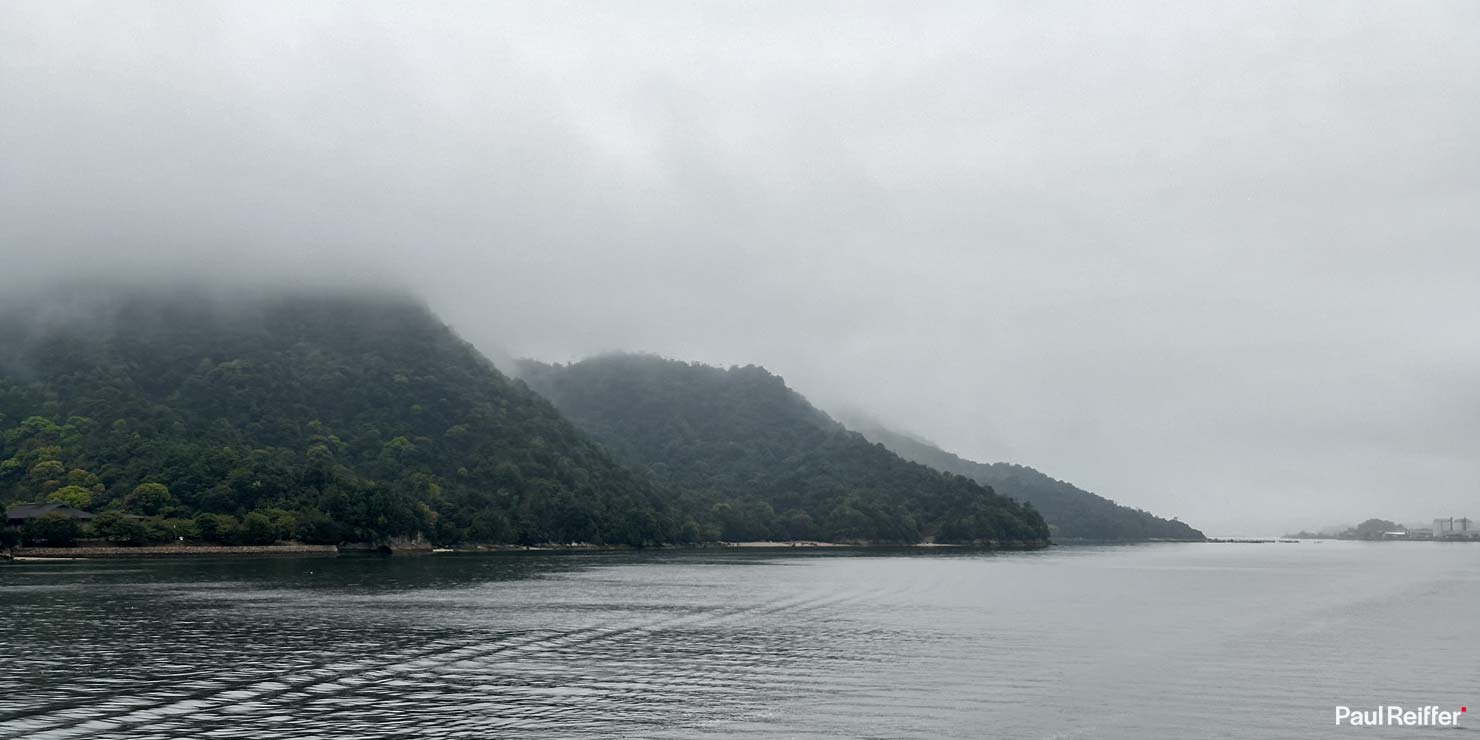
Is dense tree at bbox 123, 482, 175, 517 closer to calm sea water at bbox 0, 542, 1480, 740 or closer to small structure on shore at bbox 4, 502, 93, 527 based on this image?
small structure on shore at bbox 4, 502, 93, 527

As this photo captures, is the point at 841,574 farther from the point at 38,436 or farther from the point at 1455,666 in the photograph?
the point at 38,436

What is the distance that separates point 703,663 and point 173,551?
134 metres

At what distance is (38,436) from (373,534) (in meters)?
65.1

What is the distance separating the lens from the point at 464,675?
1437 inches

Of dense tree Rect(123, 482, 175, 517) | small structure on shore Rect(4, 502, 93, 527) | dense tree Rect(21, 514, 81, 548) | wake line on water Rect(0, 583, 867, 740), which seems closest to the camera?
wake line on water Rect(0, 583, 867, 740)

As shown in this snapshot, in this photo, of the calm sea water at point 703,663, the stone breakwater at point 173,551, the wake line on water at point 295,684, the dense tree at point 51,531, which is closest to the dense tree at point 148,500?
the stone breakwater at point 173,551

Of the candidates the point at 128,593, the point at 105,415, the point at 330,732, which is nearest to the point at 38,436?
the point at 105,415

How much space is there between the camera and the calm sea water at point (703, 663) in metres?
28.3

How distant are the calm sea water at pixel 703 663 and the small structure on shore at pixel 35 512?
7052 centimetres

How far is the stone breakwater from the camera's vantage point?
136375 mm

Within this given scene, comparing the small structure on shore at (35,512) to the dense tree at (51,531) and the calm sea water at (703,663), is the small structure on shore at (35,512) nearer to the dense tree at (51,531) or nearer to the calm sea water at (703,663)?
the dense tree at (51,531)

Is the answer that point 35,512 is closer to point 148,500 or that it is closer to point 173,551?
point 148,500

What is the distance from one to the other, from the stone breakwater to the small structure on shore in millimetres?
5333

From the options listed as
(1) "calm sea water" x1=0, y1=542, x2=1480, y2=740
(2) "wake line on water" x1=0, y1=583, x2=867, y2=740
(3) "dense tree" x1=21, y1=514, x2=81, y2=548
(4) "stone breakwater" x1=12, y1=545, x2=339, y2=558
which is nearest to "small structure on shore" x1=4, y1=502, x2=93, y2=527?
(3) "dense tree" x1=21, y1=514, x2=81, y2=548
